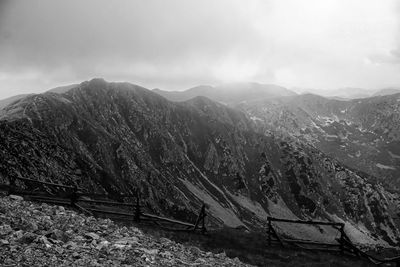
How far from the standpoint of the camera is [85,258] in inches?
579

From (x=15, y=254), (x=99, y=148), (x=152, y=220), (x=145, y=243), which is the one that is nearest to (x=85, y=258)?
(x=15, y=254)

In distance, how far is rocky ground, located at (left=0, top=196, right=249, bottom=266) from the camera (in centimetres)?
1411

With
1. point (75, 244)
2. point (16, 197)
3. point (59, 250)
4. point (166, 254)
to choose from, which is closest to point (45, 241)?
point (59, 250)

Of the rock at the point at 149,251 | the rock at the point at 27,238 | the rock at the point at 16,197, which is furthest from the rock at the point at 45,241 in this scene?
the rock at the point at 16,197

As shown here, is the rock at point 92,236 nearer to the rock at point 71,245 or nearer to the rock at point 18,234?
the rock at point 71,245

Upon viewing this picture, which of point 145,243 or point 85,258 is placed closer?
point 85,258

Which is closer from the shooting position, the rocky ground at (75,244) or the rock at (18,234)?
the rocky ground at (75,244)

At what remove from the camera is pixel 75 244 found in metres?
16.0

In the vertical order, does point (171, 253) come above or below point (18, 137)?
above

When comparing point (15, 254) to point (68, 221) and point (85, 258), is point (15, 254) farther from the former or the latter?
point (68, 221)

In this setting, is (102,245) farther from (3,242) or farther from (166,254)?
(3,242)

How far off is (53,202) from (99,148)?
527 ft

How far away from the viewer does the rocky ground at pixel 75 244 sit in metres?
14.1

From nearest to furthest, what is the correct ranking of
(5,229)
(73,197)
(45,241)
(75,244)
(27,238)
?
(27,238) → (45,241) → (5,229) → (75,244) → (73,197)
